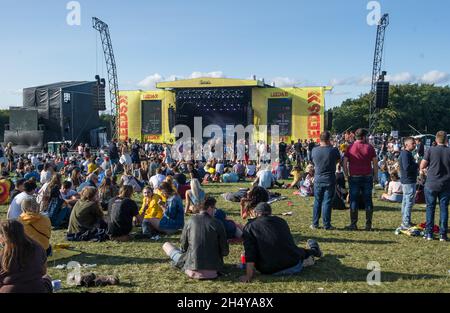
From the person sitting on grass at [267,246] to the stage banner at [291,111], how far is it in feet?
78.5

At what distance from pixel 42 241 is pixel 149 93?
27093 millimetres

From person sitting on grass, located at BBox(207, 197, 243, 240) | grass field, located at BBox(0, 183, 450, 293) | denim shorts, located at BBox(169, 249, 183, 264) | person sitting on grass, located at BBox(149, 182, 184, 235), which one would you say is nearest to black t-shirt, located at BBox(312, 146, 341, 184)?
grass field, located at BBox(0, 183, 450, 293)

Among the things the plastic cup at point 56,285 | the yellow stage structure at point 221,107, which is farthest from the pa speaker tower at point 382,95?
the plastic cup at point 56,285

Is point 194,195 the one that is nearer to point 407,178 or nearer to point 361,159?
point 361,159

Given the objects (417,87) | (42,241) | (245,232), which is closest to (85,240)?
(42,241)

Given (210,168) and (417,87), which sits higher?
(417,87)

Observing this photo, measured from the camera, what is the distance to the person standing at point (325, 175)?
822 cm

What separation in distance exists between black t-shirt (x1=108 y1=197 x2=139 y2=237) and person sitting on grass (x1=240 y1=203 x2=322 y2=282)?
296 centimetres

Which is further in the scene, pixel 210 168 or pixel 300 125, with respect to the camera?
pixel 300 125

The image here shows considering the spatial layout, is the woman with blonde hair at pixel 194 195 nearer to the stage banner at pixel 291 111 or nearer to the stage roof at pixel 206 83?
the stage banner at pixel 291 111

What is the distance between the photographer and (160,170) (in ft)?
40.5

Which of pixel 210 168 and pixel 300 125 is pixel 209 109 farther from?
pixel 210 168

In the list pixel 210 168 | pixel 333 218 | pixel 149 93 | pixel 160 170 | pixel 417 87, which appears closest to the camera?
pixel 333 218

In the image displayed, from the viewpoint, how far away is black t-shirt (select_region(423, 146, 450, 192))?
23.7ft
